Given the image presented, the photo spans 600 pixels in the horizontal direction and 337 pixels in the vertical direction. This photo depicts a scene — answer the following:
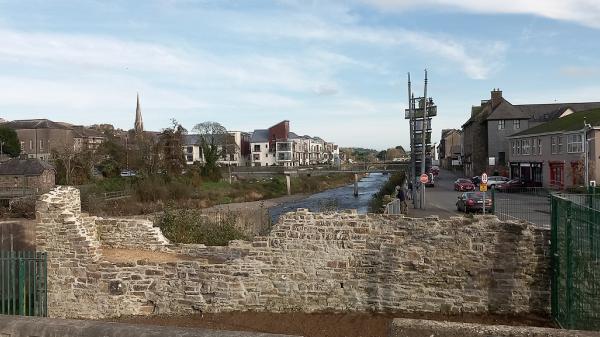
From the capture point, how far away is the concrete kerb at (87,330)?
3863 mm

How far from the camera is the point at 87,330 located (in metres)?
4.09

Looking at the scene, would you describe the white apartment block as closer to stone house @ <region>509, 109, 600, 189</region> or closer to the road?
stone house @ <region>509, 109, 600, 189</region>

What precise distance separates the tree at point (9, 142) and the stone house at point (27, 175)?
2511 cm

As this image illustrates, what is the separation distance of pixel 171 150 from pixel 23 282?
161 ft

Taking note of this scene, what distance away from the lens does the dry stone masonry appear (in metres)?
9.52

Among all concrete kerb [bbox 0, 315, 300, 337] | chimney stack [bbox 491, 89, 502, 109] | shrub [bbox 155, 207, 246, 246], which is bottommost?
shrub [bbox 155, 207, 246, 246]

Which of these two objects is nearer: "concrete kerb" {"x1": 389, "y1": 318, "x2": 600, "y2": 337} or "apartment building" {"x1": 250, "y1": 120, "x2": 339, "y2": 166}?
"concrete kerb" {"x1": 389, "y1": 318, "x2": 600, "y2": 337}

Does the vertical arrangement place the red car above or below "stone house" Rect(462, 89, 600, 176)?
below

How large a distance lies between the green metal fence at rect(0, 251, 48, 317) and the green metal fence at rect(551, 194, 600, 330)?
10.2m

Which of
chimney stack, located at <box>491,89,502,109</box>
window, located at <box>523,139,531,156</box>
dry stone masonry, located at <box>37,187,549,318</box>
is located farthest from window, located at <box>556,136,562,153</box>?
dry stone masonry, located at <box>37,187,549,318</box>

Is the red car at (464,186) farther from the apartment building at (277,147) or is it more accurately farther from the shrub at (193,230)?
the apartment building at (277,147)

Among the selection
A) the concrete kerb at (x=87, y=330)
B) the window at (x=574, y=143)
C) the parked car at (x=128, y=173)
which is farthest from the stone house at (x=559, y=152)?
the parked car at (x=128, y=173)

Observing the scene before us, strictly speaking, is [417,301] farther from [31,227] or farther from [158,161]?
[158,161]

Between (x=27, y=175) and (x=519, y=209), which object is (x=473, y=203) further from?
(x=27, y=175)
